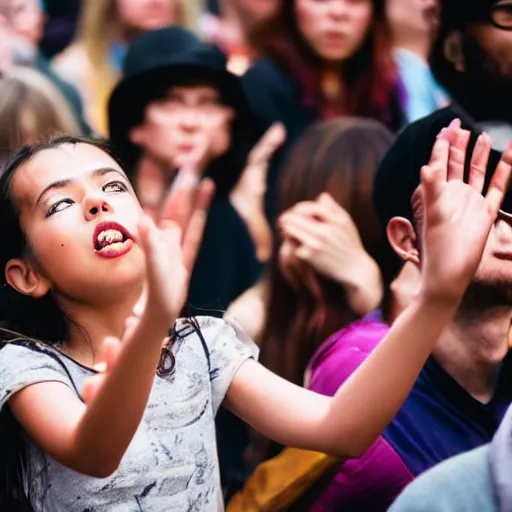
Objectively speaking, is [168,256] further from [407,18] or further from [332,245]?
[407,18]

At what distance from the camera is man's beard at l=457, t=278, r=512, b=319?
54.3 inches

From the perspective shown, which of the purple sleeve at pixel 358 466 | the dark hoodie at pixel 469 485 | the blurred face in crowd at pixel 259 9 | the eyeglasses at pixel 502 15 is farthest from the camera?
the blurred face in crowd at pixel 259 9

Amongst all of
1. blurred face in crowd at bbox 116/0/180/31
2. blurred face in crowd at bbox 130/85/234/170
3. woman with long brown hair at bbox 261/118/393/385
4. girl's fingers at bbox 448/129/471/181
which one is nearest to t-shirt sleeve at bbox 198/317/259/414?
girl's fingers at bbox 448/129/471/181

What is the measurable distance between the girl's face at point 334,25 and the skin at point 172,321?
33.9 inches

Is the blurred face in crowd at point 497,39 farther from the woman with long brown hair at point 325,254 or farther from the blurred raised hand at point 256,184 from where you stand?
the blurred raised hand at point 256,184

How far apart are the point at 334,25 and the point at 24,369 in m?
1.07

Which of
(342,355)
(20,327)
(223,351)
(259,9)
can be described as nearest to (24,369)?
(20,327)

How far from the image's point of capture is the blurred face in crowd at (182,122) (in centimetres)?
194

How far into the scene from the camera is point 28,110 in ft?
6.36

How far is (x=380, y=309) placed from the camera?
167 cm

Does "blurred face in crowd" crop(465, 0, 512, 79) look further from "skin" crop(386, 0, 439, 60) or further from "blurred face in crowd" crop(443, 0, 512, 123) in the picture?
"skin" crop(386, 0, 439, 60)

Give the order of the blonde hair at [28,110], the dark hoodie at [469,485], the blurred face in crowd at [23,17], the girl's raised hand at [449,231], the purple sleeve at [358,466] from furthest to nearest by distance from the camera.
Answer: the blurred face in crowd at [23,17] → the blonde hair at [28,110] → the purple sleeve at [358,466] → the girl's raised hand at [449,231] → the dark hoodie at [469,485]

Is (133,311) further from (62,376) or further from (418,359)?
(418,359)

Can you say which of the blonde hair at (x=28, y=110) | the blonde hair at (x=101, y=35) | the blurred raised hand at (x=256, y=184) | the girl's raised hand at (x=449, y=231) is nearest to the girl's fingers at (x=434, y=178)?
the girl's raised hand at (x=449, y=231)
